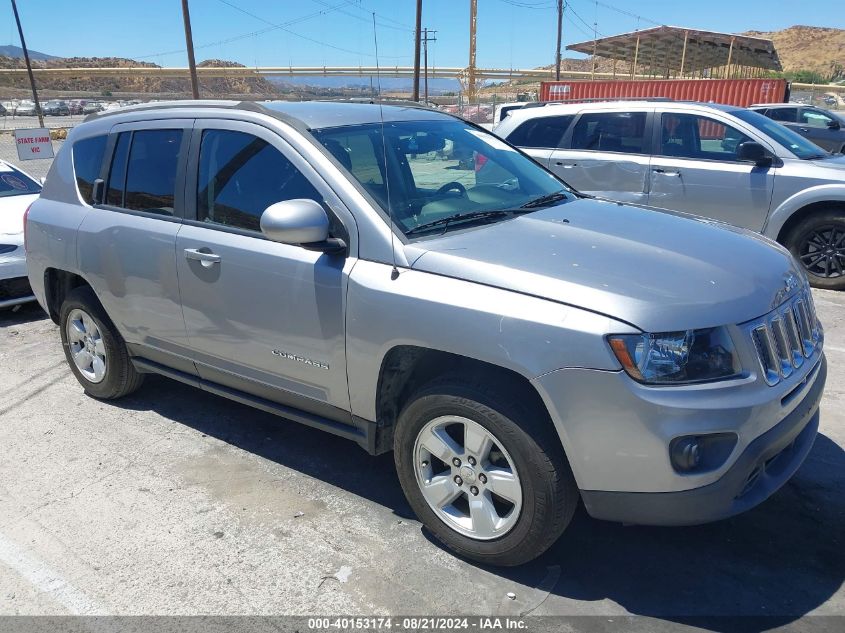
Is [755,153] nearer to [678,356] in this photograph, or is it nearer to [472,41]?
[678,356]

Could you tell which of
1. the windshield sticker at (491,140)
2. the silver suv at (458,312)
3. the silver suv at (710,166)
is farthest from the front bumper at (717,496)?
the silver suv at (710,166)

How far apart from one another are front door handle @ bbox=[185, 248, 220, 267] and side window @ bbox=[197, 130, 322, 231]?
182 mm

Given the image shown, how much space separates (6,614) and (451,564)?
1.81 meters

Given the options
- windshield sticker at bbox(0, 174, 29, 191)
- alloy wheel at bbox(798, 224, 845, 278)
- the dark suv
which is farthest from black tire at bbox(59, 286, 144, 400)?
the dark suv

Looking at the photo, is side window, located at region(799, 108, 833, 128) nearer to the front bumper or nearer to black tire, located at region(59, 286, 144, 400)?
the front bumper

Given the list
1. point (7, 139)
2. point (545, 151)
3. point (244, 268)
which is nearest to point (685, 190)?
point (545, 151)

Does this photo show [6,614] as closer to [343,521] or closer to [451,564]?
[343,521]

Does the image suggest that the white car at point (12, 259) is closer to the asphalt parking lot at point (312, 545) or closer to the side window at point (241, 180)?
the asphalt parking lot at point (312, 545)

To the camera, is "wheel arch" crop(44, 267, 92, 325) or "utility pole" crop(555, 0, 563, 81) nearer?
"wheel arch" crop(44, 267, 92, 325)

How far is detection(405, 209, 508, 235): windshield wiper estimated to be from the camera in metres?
3.03

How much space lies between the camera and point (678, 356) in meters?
2.38

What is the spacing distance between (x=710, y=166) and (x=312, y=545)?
601cm

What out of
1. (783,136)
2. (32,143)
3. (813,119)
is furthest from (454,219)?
(813,119)

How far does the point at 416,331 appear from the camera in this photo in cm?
274
